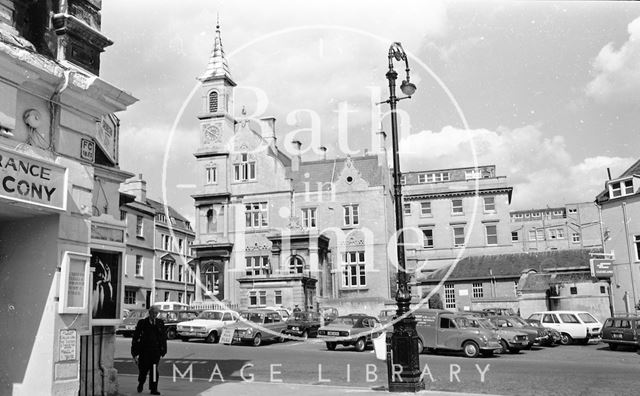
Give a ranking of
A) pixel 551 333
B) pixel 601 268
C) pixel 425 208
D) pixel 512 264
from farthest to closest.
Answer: pixel 425 208 → pixel 512 264 → pixel 601 268 → pixel 551 333

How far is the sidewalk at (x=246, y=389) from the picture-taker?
39.7ft

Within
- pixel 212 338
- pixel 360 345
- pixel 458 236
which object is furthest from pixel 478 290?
pixel 212 338

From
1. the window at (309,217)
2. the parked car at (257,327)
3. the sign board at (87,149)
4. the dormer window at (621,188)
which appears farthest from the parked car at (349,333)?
the window at (309,217)

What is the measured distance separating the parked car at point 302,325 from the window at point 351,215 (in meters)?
18.2

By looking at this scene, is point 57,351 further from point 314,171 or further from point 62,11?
point 314,171

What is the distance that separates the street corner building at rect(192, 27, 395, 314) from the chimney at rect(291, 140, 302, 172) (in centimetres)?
216

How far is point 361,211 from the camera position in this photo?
49.9 m

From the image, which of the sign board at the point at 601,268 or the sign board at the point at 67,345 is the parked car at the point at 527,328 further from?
the sign board at the point at 67,345

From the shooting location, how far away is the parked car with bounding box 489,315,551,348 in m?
25.2

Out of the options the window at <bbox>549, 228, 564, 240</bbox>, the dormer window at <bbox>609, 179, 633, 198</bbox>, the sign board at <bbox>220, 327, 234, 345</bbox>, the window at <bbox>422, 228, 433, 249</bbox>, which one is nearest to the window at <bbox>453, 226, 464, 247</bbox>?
the window at <bbox>422, 228, 433, 249</bbox>

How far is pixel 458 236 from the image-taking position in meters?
62.4

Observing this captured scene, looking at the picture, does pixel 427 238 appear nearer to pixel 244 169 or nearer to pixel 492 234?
pixel 492 234

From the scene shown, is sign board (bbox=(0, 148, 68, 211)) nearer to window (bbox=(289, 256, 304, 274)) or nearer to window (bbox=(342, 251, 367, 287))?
window (bbox=(289, 256, 304, 274))

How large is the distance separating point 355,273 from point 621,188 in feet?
70.8
